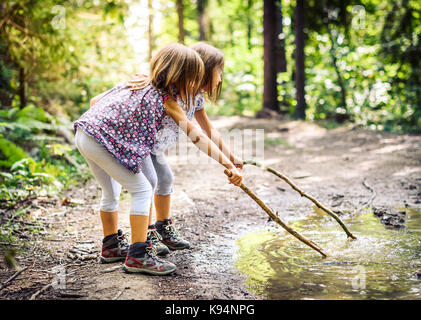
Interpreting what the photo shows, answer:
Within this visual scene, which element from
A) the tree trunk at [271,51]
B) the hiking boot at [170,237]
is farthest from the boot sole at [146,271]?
the tree trunk at [271,51]

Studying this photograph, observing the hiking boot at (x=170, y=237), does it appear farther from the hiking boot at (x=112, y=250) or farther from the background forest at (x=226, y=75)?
the background forest at (x=226, y=75)

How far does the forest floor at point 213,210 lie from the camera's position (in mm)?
2754

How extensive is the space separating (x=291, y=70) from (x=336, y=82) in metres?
2.19

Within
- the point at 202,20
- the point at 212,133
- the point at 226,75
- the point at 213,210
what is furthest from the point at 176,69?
the point at 202,20

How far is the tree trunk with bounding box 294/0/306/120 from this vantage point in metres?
10.7

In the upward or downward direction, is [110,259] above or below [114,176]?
below

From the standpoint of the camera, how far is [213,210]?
15.6 ft

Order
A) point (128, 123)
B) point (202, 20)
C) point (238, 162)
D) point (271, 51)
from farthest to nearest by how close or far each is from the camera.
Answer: point (202, 20)
point (271, 51)
point (238, 162)
point (128, 123)

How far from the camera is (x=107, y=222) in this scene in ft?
10.6

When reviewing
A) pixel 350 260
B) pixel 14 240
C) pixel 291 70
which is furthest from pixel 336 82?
pixel 14 240

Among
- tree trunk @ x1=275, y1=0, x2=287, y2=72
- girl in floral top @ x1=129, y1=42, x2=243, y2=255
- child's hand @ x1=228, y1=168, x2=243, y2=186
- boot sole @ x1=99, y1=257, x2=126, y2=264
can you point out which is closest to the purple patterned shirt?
girl in floral top @ x1=129, y1=42, x2=243, y2=255

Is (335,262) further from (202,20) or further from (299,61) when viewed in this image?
(202,20)

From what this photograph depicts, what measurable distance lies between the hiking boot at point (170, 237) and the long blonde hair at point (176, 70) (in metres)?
1.21

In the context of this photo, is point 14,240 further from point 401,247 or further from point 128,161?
point 401,247
